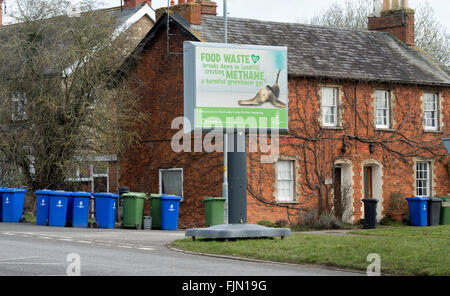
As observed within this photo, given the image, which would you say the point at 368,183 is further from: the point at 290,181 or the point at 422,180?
the point at 290,181

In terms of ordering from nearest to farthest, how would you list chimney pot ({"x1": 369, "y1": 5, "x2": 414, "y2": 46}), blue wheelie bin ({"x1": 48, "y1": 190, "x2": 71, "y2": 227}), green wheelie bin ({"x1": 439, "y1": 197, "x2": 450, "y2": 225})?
blue wheelie bin ({"x1": 48, "y1": 190, "x2": 71, "y2": 227}) < green wheelie bin ({"x1": 439, "y1": 197, "x2": 450, "y2": 225}) < chimney pot ({"x1": 369, "y1": 5, "x2": 414, "y2": 46})

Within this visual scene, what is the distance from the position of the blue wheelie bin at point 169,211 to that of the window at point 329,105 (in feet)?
25.2

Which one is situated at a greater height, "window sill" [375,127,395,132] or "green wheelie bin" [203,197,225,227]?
"window sill" [375,127,395,132]

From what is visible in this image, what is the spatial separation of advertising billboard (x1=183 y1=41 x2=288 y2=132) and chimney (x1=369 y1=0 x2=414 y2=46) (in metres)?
17.8

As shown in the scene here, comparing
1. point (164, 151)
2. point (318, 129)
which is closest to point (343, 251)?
point (318, 129)

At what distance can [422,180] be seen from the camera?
115 feet

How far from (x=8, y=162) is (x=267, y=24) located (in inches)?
457

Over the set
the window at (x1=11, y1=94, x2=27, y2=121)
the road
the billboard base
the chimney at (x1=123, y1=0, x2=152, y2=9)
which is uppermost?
the chimney at (x1=123, y1=0, x2=152, y2=9)

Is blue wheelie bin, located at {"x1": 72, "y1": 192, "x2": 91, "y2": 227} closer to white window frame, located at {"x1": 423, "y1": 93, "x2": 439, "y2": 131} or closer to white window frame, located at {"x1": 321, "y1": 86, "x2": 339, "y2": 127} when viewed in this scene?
white window frame, located at {"x1": 321, "y1": 86, "x2": 339, "y2": 127}

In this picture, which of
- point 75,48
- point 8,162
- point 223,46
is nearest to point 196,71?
point 223,46

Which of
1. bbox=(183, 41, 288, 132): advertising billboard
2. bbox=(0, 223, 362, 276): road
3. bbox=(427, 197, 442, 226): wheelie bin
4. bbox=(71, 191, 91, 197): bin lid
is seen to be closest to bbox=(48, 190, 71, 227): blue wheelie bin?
bbox=(71, 191, 91, 197): bin lid

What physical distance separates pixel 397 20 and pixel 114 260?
83.6 ft

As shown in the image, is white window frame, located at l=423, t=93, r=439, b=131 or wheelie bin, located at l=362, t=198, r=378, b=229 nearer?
wheelie bin, located at l=362, t=198, r=378, b=229

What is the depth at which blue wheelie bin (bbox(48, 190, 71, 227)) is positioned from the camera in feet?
89.8
